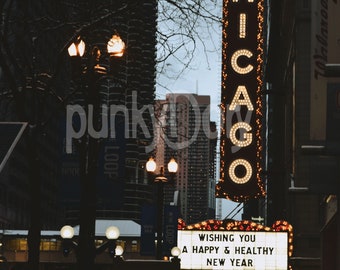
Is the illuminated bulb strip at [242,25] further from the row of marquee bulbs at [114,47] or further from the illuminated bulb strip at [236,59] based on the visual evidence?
the row of marquee bulbs at [114,47]

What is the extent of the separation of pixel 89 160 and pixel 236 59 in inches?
941

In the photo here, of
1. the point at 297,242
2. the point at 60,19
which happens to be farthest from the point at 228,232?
the point at 297,242

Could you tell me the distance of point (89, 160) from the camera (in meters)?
19.0

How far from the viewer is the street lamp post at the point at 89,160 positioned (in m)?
18.3

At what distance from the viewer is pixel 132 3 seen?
62.4 feet

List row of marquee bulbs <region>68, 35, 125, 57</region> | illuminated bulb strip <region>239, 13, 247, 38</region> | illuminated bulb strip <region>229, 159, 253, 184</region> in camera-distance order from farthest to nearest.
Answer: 1. illuminated bulb strip <region>239, 13, 247, 38</region>
2. illuminated bulb strip <region>229, 159, 253, 184</region>
3. row of marquee bulbs <region>68, 35, 125, 57</region>

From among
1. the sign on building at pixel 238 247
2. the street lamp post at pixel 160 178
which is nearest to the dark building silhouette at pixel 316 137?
the sign on building at pixel 238 247

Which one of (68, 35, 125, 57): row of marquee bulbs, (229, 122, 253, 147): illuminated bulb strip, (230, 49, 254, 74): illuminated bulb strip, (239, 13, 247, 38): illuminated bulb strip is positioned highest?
(239, 13, 247, 38): illuminated bulb strip

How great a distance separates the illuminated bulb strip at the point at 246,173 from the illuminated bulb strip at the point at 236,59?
4400 millimetres

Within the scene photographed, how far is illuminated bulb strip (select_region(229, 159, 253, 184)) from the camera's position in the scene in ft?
136

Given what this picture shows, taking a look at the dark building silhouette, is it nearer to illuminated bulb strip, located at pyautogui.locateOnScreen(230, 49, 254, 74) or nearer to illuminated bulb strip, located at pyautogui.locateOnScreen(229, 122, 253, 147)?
illuminated bulb strip, located at pyautogui.locateOnScreen(229, 122, 253, 147)

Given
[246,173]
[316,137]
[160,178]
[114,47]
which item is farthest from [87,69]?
[246,173]

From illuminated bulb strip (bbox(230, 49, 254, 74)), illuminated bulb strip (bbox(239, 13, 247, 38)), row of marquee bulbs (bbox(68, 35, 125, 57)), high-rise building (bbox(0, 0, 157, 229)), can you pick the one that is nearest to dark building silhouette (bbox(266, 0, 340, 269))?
row of marquee bulbs (bbox(68, 35, 125, 57))

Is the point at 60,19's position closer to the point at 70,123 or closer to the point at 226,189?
the point at 70,123
